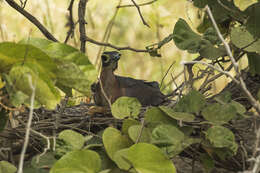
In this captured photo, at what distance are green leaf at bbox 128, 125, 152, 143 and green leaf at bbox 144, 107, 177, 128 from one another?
0.04 meters

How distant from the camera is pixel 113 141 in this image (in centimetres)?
145

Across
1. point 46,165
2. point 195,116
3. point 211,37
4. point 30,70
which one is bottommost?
point 46,165

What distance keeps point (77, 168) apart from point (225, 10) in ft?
2.35

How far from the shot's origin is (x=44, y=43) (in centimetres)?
141

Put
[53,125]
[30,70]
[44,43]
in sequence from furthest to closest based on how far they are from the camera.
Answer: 1. [53,125]
2. [44,43]
3. [30,70]

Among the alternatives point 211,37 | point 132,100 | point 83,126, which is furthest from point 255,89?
point 83,126

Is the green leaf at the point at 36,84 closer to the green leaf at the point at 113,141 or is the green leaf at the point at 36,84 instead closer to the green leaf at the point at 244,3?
the green leaf at the point at 113,141

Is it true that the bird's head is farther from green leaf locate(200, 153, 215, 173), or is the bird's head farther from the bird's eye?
green leaf locate(200, 153, 215, 173)

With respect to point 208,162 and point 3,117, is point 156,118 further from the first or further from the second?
point 3,117

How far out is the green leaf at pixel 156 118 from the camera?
1484 millimetres

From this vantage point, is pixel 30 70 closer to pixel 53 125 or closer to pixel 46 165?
pixel 46 165

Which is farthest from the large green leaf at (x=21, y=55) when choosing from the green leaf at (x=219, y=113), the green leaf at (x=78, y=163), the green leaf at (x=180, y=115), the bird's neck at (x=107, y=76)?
the bird's neck at (x=107, y=76)

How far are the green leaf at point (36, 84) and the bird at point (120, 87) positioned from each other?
0.98 m

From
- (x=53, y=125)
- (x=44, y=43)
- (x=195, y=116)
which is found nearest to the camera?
(x=44, y=43)
